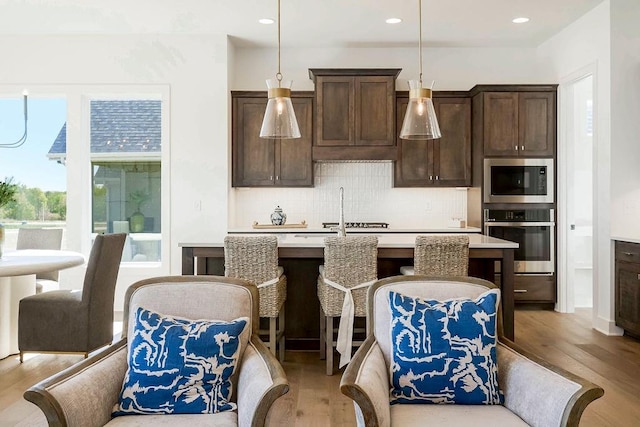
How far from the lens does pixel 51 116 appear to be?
616 centimetres

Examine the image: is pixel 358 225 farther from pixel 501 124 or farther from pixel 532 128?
pixel 532 128

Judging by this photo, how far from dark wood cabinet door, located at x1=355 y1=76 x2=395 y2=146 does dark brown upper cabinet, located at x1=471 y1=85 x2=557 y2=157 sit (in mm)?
974

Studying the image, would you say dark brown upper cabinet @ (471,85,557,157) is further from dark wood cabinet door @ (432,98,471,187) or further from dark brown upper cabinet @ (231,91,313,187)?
dark brown upper cabinet @ (231,91,313,187)

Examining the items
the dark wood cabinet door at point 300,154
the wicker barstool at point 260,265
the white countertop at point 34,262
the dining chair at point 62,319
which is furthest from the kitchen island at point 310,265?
the dark wood cabinet door at point 300,154

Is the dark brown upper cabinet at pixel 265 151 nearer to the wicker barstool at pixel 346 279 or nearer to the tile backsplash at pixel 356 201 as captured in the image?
the tile backsplash at pixel 356 201

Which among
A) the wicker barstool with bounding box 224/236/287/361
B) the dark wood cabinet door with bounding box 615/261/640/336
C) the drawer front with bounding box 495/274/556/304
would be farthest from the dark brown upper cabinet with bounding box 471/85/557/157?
the wicker barstool with bounding box 224/236/287/361

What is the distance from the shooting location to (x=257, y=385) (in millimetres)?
1796

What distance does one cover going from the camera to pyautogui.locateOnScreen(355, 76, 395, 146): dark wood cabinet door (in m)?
6.13

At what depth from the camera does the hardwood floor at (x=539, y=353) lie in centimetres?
303

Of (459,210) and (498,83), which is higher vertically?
(498,83)

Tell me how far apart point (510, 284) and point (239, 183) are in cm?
332

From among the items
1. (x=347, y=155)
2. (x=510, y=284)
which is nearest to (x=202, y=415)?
(x=510, y=284)

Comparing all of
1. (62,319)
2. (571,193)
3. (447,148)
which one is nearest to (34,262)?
(62,319)

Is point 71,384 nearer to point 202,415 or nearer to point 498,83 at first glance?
point 202,415
